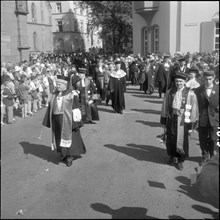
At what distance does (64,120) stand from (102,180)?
1473mm

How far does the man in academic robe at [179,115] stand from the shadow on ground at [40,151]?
96.8 inches

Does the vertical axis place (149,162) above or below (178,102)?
below

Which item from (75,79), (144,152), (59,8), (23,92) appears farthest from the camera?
(59,8)

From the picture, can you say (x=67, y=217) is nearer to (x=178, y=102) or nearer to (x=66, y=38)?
(x=178, y=102)

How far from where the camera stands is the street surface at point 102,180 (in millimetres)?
4363

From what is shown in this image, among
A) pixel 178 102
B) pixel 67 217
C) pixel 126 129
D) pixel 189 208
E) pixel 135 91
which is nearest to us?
pixel 67 217

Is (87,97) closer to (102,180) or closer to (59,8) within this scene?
(102,180)

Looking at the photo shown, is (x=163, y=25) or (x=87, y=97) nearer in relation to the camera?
(x=87, y=97)

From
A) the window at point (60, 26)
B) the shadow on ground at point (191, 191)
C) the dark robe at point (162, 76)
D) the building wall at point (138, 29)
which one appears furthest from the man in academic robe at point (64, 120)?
the window at point (60, 26)

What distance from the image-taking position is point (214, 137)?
653 centimetres

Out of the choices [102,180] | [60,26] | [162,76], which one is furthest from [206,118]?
[60,26]

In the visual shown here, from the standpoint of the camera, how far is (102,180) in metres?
6.15

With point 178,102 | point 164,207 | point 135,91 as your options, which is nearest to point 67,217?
point 164,207

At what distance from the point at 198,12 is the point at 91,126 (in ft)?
43.6
